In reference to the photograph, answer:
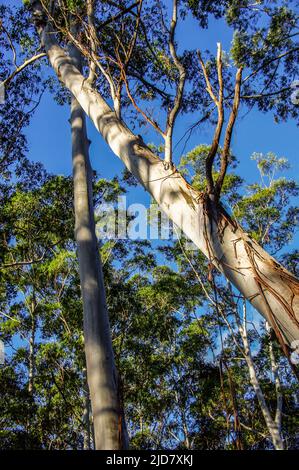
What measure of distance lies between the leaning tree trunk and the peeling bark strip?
3.56ft

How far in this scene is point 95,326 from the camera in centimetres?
271

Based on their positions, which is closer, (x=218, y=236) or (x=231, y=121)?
(x=231, y=121)

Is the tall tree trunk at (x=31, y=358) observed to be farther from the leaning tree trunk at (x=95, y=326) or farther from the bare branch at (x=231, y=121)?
the bare branch at (x=231, y=121)

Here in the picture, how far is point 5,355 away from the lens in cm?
989

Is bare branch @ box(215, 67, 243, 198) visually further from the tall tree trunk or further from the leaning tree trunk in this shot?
the tall tree trunk

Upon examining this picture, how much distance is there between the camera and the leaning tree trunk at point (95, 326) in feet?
7.65

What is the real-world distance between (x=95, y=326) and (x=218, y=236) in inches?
58.0

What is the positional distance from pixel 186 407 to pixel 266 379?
2.11 m

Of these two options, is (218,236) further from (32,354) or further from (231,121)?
(32,354)

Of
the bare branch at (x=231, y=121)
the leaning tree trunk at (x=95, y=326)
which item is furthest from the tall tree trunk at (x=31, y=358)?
the bare branch at (x=231, y=121)

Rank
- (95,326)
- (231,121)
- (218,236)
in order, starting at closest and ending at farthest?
1. (231,121)
2. (218,236)
3. (95,326)

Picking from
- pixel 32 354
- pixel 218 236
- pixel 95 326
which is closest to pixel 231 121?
pixel 218 236

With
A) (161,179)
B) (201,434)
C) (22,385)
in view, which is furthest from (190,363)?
(161,179)
